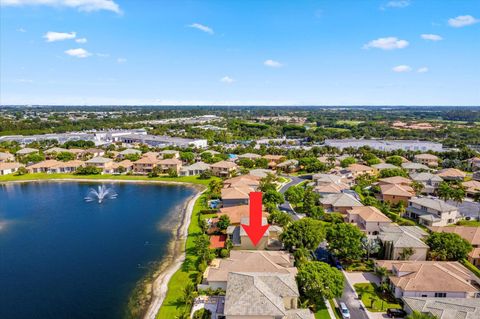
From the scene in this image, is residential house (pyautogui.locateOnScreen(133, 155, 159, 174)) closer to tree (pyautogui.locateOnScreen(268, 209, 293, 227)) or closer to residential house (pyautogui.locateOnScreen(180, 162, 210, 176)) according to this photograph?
residential house (pyautogui.locateOnScreen(180, 162, 210, 176))

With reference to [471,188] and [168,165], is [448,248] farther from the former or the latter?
[168,165]

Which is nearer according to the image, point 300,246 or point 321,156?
point 300,246

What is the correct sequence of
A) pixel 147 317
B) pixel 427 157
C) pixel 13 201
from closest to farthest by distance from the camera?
pixel 147 317
pixel 13 201
pixel 427 157

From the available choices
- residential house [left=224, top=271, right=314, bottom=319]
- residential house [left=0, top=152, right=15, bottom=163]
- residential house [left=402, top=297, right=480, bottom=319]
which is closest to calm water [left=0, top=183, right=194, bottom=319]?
residential house [left=224, top=271, right=314, bottom=319]

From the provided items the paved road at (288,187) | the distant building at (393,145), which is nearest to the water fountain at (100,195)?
the paved road at (288,187)

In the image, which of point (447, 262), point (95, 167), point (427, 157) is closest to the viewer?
point (447, 262)

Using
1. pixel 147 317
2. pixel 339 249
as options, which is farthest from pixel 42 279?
→ pixel 339 249

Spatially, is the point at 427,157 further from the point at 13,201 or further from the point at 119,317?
the point at 13,201

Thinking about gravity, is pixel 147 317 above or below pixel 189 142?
below
